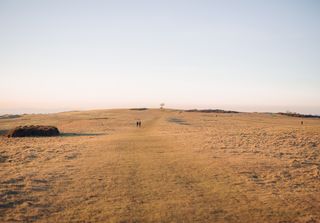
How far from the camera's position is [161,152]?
788 inches

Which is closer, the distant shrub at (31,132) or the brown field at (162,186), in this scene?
the brown field at (162,186)

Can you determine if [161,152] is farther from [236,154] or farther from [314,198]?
[314,198]

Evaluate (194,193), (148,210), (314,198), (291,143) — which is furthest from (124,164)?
(291,143)

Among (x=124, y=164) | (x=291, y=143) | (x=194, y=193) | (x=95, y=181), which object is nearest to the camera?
(x=194, y=193)

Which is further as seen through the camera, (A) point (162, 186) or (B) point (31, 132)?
(B) point (31, 132)

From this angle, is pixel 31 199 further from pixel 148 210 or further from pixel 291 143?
pixel 291 143

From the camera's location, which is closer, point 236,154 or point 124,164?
point 124,164

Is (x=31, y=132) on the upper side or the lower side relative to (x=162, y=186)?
lower

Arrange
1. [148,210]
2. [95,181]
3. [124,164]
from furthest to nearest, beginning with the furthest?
[124,164] → [95,181] → [148,210]

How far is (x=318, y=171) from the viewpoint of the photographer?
13961 mm

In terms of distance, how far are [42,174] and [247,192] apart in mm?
8503

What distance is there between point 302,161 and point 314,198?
6615 mm

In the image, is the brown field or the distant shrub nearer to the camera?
the brown field

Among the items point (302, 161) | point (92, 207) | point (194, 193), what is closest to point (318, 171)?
point (302, 161)
